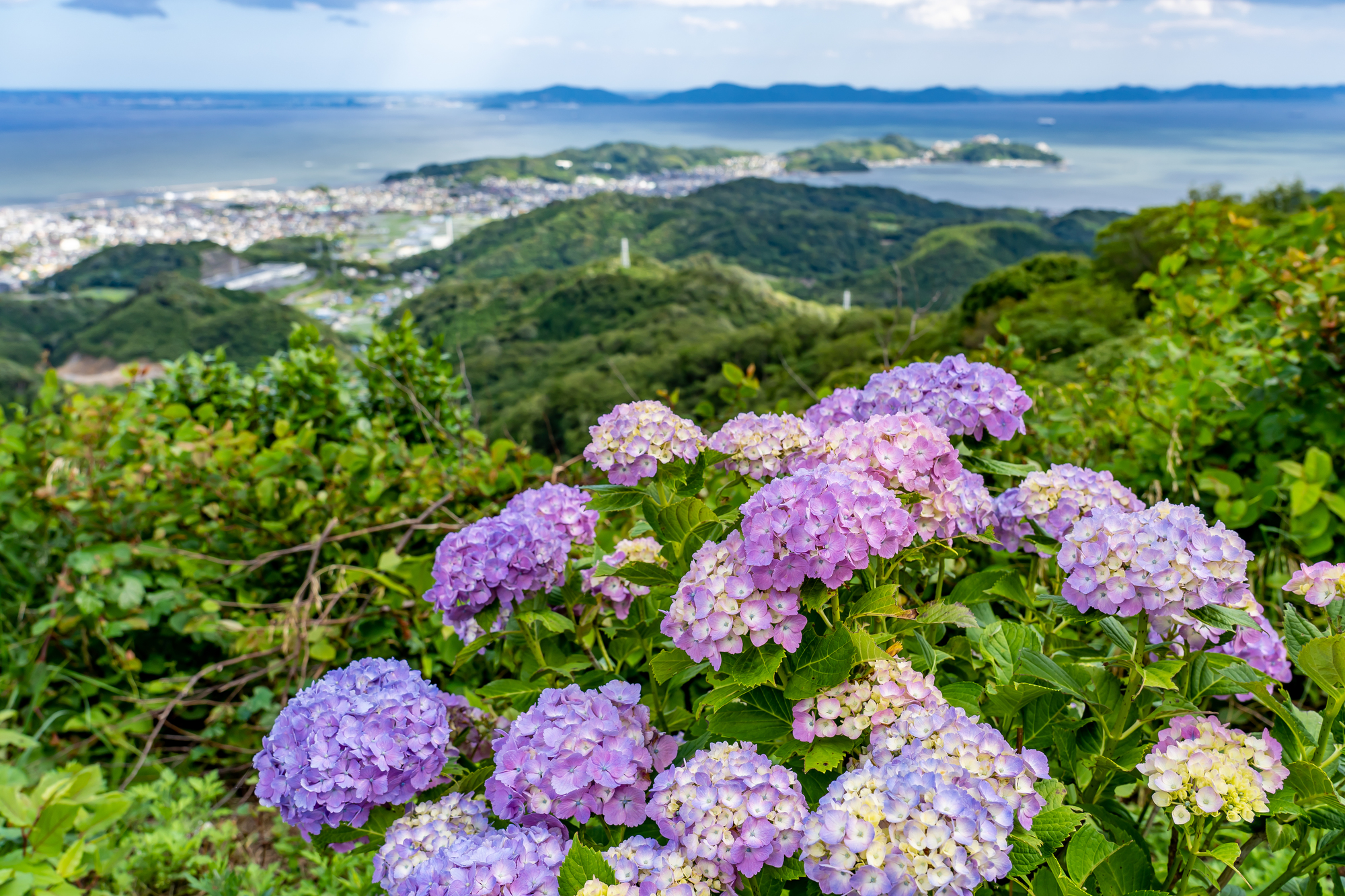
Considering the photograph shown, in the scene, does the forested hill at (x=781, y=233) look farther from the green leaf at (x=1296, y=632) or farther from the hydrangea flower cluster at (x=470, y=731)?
the green leaf at (x=1296, y=632)

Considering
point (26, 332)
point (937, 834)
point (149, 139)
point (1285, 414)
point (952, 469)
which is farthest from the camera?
point (149, 139)

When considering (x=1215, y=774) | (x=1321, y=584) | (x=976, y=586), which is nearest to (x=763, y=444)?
(x=976, y=586)

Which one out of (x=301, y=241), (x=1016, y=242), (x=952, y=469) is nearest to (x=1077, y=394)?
(x=952, y=469)

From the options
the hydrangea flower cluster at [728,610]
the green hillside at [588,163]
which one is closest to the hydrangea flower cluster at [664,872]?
the hydrangea flower cluster at [728,610]

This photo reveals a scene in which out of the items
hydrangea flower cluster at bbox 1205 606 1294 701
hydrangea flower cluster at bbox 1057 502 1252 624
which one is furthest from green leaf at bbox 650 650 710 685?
hydrangea flower cluster at bbox 1205 606 1294 701

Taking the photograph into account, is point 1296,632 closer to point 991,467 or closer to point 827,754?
point 991,467

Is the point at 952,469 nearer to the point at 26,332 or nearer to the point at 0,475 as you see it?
the point at 0,475
